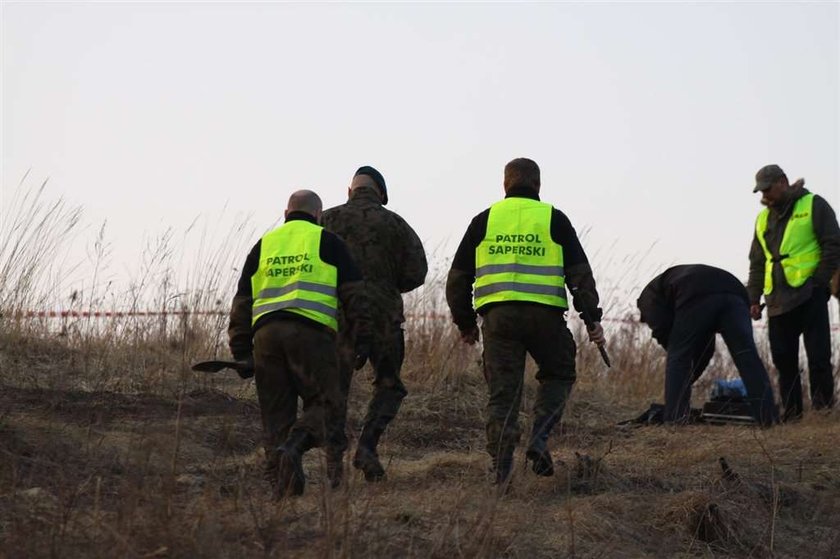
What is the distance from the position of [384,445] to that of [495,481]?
2697 mm

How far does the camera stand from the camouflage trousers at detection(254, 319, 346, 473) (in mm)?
7785

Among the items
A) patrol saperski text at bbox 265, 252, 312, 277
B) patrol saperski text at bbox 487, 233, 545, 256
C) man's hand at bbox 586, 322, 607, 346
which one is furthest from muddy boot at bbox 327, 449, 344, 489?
man's hand at bbox 586, 322, 607, 346

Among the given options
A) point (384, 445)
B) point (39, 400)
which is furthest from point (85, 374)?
point (384, 445)

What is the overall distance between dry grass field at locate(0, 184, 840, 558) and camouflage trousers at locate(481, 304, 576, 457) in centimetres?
26

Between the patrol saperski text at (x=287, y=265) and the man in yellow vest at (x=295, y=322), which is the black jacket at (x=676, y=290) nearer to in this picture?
the man in yellow vest at (x=295, y=322)

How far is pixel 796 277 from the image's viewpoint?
1211cm

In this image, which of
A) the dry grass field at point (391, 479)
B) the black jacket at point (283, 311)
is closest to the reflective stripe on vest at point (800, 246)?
the dry grass field at point (391, 479)

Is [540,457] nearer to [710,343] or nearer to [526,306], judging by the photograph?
[526,306]

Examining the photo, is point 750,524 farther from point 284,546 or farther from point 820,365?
point 820,365

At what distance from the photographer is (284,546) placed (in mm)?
5938

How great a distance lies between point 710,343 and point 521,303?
402 cm

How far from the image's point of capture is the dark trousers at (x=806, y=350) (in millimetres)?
12211

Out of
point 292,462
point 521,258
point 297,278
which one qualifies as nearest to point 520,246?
point 521,258

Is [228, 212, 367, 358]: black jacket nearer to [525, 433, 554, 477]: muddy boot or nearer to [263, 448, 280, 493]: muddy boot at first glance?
[263, 448, 280, 493]: muddy boot
